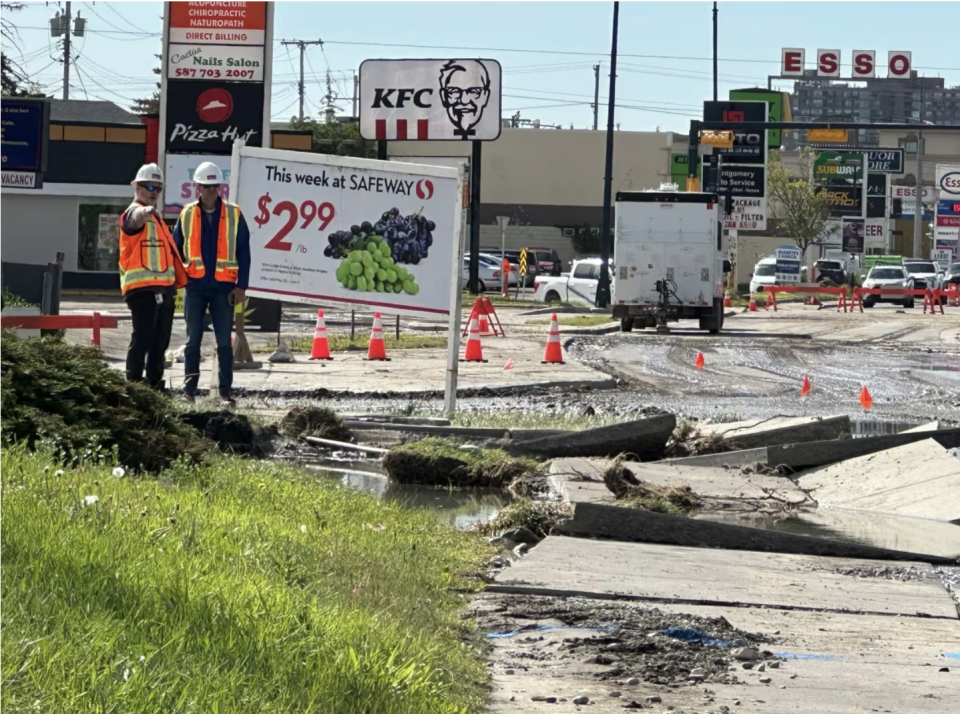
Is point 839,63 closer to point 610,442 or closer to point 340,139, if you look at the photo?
point 340,139

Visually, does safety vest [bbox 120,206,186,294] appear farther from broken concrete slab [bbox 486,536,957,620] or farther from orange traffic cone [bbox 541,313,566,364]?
orange traffic cone [bbox 541,313,566,364]

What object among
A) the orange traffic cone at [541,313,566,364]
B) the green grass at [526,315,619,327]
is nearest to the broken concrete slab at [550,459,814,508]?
the orange traffic cone at [541,313,566,364]

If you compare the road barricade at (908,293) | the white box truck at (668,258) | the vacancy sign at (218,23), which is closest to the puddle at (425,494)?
the vacancy sign at (218,23)

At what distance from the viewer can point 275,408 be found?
14.6 m

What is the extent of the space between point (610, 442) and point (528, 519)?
3190 millimetres

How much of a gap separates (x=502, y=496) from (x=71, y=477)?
153 inches

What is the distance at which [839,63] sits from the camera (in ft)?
320

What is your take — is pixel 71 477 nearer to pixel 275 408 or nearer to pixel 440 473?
pixel 440 473

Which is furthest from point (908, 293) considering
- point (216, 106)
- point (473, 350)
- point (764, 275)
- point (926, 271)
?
point (473, 350)

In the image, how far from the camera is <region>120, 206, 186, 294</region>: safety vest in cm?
1239

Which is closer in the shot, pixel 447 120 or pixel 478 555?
pixel 478 555

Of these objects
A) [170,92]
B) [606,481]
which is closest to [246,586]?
[606,481]

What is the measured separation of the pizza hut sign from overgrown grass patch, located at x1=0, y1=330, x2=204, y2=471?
16.4 meters

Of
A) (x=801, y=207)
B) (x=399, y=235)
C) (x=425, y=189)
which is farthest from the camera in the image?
(x=801, y=207)
